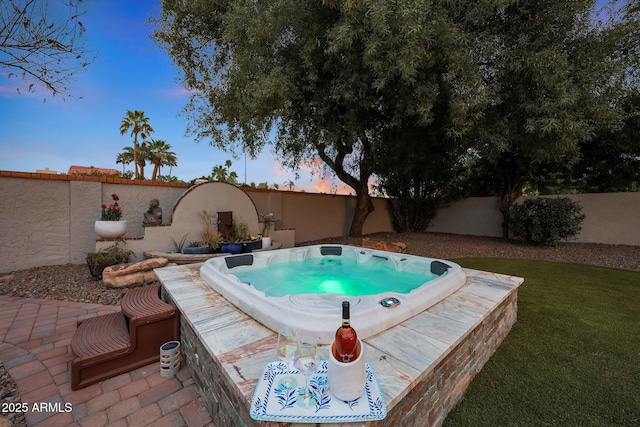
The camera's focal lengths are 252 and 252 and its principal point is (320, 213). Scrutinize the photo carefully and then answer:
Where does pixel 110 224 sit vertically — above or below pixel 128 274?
above

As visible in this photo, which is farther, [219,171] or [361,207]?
[219,171]

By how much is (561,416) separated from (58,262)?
7.38 metres

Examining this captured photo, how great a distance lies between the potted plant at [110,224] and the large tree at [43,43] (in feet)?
9.02

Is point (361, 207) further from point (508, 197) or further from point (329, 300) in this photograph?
point (329, 300)

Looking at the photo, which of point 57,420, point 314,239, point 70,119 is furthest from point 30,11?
point 314,239

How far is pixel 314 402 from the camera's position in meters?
1.16

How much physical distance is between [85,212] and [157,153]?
17106 mm

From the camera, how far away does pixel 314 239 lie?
9180mm

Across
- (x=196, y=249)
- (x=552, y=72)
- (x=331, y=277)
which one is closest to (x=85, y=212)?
(x=196, y=249)

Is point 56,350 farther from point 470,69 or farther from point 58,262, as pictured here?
point 470,69

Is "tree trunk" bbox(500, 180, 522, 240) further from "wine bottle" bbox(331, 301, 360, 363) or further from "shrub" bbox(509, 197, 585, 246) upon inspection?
"wine bottle" bbox(331, 301, 360, 363)

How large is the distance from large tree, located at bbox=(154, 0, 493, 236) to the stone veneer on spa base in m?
3.21

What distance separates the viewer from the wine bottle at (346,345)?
3.81 ft

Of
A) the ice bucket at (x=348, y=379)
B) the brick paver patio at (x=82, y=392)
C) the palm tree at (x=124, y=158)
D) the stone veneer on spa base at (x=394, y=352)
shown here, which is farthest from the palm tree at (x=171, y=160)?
the ice bucket at (x=348, y=379)
